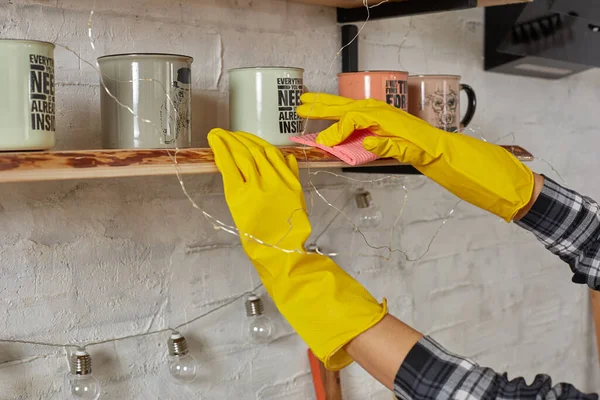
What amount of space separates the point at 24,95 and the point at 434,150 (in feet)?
1.46

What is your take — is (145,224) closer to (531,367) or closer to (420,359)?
(420,359)

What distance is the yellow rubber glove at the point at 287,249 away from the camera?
2.22 ft

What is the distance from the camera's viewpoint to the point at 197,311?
96 centimetres

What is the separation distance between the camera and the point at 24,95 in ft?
1.99

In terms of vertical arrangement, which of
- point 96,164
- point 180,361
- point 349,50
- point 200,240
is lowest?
point 180,361

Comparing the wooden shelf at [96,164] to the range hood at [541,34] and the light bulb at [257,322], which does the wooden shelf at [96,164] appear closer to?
the light bulb at [257,322]

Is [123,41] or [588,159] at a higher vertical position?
[123,41]

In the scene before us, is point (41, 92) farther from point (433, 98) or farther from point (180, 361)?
point (433, 98)

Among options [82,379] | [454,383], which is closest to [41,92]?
[82,379]

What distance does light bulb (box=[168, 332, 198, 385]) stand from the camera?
2.87 feet

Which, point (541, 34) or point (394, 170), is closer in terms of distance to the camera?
point (394, 170)

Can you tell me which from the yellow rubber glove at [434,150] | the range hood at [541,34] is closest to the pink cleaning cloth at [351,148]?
the yellow rubber glove at [434,150]

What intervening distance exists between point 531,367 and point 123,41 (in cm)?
118

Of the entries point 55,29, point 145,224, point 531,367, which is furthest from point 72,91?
point 531,367
